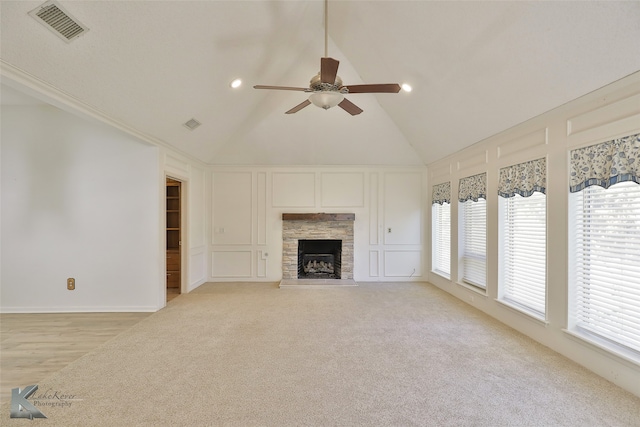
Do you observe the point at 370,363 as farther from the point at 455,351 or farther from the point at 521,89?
the point at 521,89

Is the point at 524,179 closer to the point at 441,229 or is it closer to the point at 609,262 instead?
the point at 609,262

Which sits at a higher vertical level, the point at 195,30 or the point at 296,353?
the point at 195,30

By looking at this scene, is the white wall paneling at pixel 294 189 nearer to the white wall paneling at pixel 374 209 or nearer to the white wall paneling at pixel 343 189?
the white wall paneling at pixel 343 189

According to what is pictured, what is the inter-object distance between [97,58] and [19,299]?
3785mm

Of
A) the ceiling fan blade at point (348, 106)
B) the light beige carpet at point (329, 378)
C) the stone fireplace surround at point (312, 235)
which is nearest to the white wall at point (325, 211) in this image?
the stone fireplace surround at point (312, 235)

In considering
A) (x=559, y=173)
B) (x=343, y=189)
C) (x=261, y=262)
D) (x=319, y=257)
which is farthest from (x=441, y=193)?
(x=261, y=262)

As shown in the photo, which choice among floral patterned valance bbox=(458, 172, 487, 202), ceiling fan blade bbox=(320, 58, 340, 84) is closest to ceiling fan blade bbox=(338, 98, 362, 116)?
ceiling fan blade bbox=(320, 58, 340, 84)

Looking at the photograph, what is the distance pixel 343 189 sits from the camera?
593cm

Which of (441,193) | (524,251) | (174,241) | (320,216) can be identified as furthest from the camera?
(320,216)

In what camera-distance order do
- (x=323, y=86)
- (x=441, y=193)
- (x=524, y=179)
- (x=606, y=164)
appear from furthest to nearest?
(x=441, y=193)
(x=524, y=179)
(x=323, y=86)
(x=606, y=164)

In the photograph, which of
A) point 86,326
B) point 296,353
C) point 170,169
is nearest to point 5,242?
point 86,326

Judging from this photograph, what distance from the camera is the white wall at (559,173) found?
223 centimetres

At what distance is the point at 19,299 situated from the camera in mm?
3947

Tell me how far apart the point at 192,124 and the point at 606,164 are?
15.6 ft
